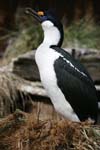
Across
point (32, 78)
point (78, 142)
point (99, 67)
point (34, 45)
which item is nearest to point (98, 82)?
point (99, 67)

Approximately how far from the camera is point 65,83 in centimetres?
627

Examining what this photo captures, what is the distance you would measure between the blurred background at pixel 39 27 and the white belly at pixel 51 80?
300 cm

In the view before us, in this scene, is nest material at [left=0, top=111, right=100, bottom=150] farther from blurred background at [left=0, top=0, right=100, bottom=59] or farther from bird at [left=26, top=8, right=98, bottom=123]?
blurred background at [left=0, top=0, right=100, bottom=59]

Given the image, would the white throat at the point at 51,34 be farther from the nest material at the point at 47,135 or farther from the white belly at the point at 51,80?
the nest material at the point at 47,135

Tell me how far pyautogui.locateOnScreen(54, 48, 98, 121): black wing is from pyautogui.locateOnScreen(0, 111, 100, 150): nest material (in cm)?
101

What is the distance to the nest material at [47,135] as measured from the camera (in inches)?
202

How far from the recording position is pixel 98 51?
28.4 ft

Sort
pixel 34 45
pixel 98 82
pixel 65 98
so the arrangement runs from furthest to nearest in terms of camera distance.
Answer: pixel 34 45 < pixel 98 82 < pixel 65 98

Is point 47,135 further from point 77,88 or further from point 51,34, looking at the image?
point 51,34

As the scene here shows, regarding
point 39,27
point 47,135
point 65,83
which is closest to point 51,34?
point 65,83

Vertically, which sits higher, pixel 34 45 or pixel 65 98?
pixel 34 45

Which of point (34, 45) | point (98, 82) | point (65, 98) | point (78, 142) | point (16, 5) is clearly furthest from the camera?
point (16, 5)

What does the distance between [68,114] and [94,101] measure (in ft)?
0.83

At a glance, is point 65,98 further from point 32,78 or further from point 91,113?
point 32,78
